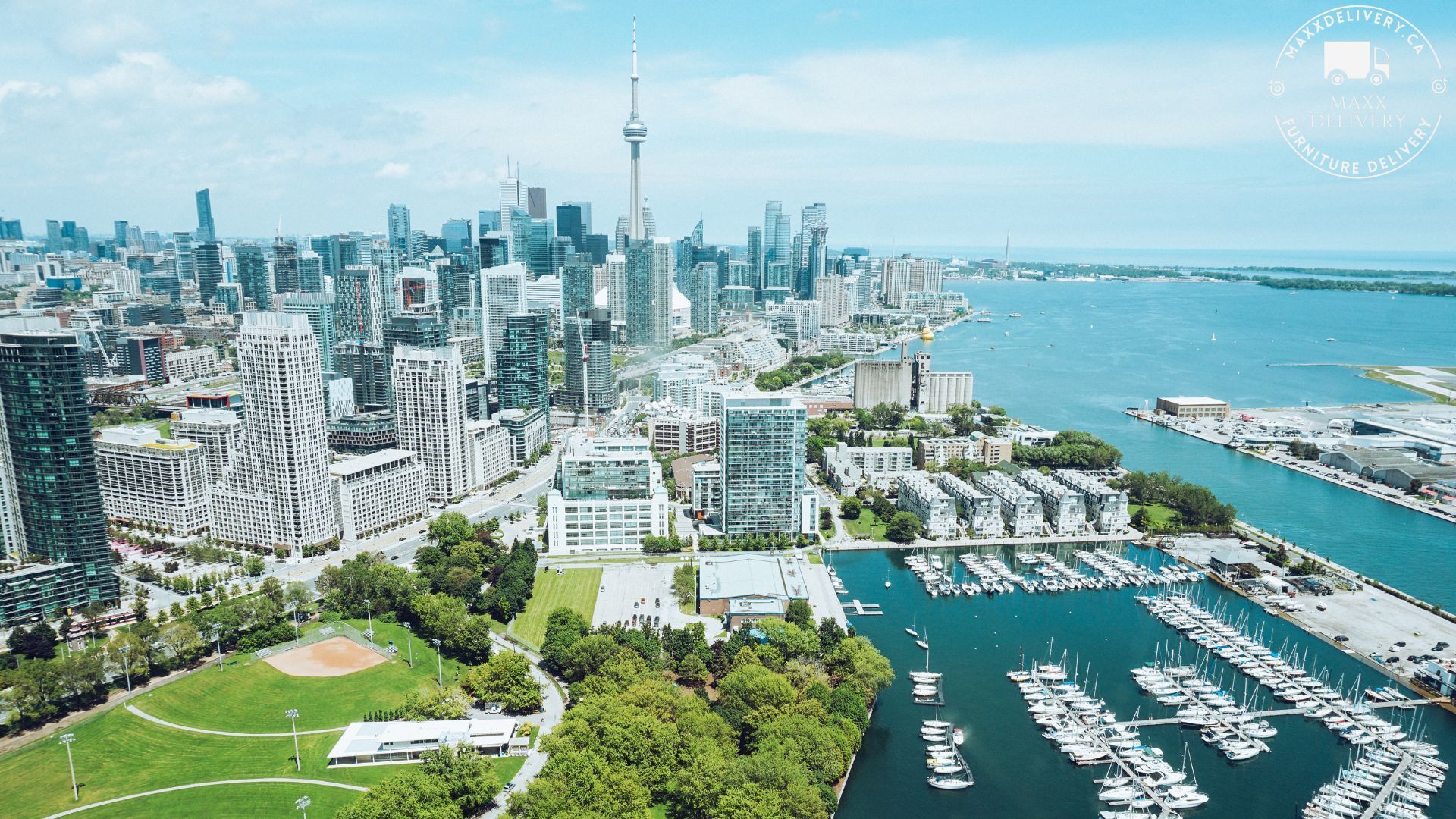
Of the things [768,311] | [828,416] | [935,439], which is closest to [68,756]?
[935,439]

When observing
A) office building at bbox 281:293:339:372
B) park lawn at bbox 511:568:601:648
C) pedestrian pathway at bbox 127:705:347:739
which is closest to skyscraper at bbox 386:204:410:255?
office building at bbox 281:293:339:372

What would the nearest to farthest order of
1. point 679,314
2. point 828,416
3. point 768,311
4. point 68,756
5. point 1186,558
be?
point 68,756, point 1186,558, point 828,416, point 679,314, point 768,311

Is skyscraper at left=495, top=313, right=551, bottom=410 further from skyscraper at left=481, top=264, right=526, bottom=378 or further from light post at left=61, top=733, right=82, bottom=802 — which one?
light post at left=61, top=733, right=82, bottom=802

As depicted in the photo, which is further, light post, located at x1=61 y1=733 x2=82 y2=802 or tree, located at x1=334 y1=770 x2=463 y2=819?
light post, located at x1=61 y1=733 x2=82 y2=802

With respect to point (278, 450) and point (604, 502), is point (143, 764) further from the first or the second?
point (604, 502)

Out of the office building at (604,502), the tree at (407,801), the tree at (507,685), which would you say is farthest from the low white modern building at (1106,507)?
the tree at (407,801)

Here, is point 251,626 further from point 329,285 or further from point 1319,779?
point 329,285

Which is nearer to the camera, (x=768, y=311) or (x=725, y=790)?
(x=725, y=790)
